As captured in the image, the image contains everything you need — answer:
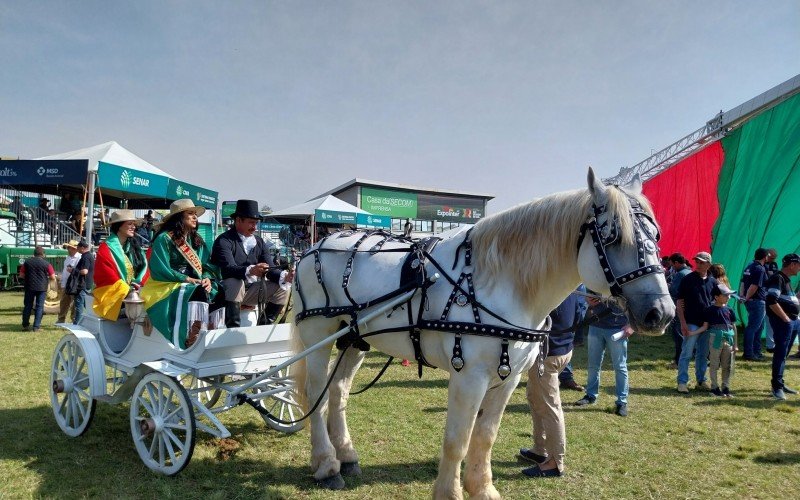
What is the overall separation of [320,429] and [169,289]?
1.79m

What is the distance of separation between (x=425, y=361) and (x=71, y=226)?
17280mm

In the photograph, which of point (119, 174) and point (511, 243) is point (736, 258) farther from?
point (119, 174)

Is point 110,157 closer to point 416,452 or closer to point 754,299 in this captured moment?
point 416,452

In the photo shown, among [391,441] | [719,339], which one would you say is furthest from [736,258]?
[391,441]

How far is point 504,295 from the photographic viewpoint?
2912 mm

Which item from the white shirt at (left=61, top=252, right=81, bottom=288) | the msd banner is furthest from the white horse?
the msd banner

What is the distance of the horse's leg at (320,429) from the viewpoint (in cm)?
361

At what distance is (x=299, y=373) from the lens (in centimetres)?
414

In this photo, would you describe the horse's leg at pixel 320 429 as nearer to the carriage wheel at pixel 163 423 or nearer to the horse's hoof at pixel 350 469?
the horse's hoof at pixel 350 469

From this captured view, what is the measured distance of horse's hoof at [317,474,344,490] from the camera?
3.57m

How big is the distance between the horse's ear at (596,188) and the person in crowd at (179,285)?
→ 3155 mm

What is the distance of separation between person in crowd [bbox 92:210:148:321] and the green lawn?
1245mm

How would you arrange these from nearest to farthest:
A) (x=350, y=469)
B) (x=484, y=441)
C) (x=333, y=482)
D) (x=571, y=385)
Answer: (x=484, y=441)
(x=333, y=482)
(x=350, y=469)
(x=571, y=385)

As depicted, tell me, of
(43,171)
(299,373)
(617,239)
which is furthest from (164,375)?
(43,171)
